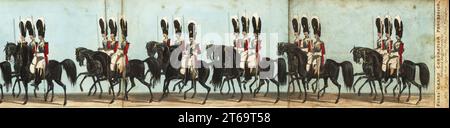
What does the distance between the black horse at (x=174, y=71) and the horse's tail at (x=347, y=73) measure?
1.41 m

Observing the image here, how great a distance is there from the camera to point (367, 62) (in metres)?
8.13

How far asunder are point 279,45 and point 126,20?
159 centimetres

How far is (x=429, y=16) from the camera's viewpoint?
8094 millimetres

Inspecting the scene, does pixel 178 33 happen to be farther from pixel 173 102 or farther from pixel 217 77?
pixel 173 102

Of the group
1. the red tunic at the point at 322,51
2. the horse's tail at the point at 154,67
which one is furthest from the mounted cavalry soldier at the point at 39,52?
the red tunic at the point at 322,51

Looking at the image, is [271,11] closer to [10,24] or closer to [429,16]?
[429,16]

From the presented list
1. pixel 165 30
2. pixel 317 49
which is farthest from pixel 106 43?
pixel 317 49

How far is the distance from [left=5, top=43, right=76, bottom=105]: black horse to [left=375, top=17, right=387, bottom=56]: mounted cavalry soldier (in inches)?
124

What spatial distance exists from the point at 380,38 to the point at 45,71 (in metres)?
3.49

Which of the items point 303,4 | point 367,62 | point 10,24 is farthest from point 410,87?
point 10,24

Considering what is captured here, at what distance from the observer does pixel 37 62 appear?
804 cm

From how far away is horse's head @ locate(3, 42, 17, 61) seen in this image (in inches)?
315
